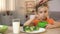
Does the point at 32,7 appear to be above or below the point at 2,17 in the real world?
above

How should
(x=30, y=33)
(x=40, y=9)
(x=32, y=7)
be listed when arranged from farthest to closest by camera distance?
1. (x=32, y=7)
2. (x=40, y=9)
3. (x=30, y=33)

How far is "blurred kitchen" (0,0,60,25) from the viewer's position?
2.09 m

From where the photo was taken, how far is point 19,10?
217 cm

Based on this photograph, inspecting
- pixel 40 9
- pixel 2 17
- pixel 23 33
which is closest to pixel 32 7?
pixel 40 9

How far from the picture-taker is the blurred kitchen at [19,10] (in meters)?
2.09

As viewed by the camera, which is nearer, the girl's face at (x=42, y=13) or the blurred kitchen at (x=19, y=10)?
the girl's face at (x=42, y=13)

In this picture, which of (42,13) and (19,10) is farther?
(19,10)

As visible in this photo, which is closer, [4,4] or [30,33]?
[30,33]

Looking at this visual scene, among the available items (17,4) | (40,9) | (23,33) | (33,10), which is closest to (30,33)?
(23,33)

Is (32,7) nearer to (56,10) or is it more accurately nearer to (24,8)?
(24,8)

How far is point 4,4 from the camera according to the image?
220 centimetres

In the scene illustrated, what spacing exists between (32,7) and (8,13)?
1.29 ft

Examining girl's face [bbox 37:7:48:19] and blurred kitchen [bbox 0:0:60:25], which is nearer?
girl's face [bbox 37:7:48:19]

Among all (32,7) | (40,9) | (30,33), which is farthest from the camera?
(32,7)
